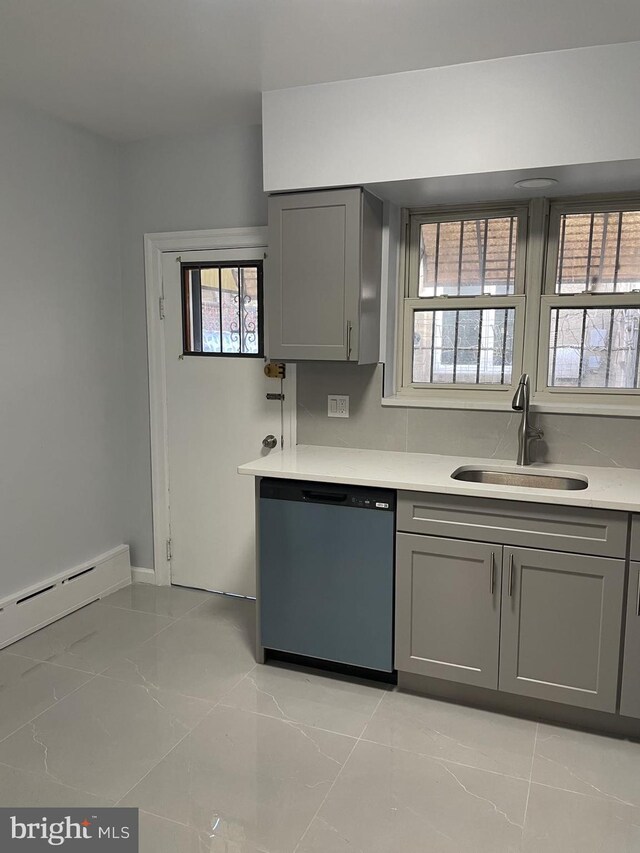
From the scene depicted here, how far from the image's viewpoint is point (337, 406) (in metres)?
3.38

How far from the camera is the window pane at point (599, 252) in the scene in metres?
2.92

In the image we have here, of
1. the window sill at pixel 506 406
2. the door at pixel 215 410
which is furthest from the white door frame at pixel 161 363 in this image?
the window sill at pixel 506 406

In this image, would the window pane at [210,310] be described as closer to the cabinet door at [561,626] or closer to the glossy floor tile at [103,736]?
the glossy floor tile at [103,736]

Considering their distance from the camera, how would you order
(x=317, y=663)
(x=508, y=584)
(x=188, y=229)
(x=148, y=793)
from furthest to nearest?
(x=188, y=229) < (x=317, y=663) < (x=508, y=584) < (x=148, y=793)

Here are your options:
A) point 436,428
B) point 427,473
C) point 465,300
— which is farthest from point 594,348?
point 427,473

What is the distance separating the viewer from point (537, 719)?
2.59m

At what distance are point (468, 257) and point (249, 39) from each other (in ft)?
4.50

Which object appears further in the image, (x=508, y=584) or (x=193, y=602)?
(x=193, y=602)

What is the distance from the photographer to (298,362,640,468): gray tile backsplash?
292 cm

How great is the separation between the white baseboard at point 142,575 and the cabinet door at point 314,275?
5.64ft

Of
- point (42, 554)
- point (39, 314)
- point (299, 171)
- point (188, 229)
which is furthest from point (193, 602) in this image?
point (299, 171)

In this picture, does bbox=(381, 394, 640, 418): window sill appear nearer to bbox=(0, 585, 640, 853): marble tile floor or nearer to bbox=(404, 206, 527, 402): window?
bbox=(404, 206, 527, 402): window

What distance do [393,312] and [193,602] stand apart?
1.92m

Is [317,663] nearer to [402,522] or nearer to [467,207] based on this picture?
[402,522]
